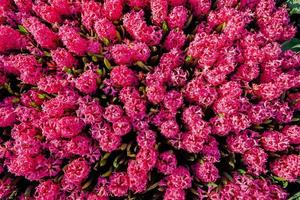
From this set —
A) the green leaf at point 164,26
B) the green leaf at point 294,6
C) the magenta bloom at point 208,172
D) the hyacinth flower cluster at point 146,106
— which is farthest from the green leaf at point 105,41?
the green leaf at point 294,6

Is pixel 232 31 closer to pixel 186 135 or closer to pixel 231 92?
pixel 231 92

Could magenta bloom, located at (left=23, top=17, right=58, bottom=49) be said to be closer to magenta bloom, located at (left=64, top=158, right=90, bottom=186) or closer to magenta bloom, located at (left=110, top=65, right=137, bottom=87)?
magenta bloom, located at (left=110, top=65, right=137, bottom=87)

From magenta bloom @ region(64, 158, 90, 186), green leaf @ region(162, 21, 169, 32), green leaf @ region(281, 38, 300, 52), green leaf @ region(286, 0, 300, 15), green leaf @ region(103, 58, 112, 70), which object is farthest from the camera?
green leaf @ region(286, 0, 300, 15)

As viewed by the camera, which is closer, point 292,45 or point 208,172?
point 208,172

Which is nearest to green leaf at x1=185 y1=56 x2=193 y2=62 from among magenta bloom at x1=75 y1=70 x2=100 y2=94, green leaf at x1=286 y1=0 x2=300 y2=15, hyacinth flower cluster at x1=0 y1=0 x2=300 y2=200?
hyacinth flower cluster at x1=0 y1=0 x2=300 y2=200

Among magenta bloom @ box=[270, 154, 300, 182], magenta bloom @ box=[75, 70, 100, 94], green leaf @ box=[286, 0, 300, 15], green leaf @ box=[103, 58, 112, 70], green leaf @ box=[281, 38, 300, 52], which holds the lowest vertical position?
magenta bloom @ box=[270, 154, 300, 182]

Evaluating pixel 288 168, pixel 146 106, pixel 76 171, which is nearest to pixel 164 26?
pixel 146 106

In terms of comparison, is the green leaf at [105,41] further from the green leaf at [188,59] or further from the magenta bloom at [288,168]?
the magenta bloom at [288,168]

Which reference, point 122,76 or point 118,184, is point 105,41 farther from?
point 118,184
